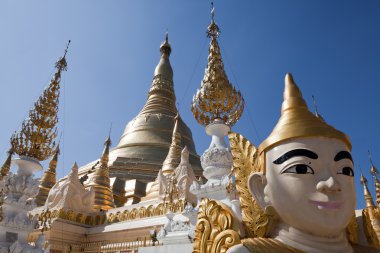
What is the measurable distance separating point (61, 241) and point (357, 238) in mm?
11900

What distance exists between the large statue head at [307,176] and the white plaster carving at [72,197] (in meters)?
13.0

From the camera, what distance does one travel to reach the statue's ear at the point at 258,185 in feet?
8.43

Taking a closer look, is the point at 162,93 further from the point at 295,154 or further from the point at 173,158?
the point at 295,154

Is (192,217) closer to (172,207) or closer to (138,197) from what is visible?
(172,207)

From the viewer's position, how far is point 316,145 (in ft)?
7.97

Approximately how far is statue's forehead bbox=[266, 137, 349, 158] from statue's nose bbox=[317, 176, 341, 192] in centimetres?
22

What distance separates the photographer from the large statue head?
228 cm

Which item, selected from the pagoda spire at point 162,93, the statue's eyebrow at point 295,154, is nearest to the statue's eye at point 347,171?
the statue's eyebrow at point 295,154

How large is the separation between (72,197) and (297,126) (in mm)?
13851

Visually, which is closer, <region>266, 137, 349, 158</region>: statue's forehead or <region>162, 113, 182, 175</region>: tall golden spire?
<region>266, 137, 349, 158</region>: statue's forehead

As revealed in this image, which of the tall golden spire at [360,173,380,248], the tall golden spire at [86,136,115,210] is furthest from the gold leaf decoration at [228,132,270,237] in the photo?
the tall golden spire at [86,136,115,210]

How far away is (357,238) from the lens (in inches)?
107

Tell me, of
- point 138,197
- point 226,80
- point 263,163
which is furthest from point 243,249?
point 138,197

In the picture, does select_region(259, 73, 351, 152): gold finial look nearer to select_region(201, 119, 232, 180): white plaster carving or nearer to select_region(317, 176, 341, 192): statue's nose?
select_region(317, 176, 341, 192): statue's nose
